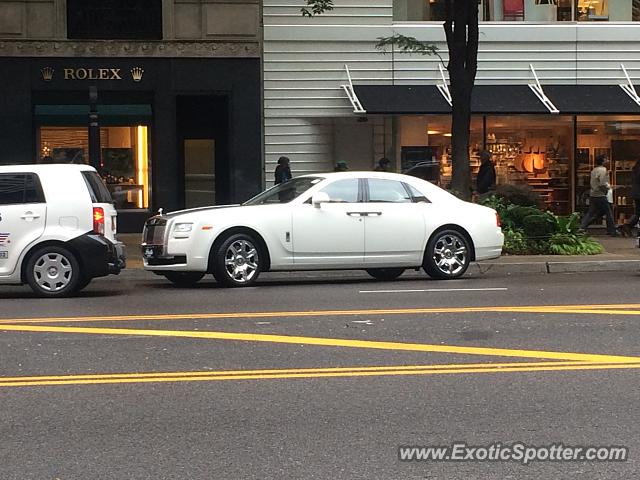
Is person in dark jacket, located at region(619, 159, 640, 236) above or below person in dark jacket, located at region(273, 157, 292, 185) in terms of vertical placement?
below

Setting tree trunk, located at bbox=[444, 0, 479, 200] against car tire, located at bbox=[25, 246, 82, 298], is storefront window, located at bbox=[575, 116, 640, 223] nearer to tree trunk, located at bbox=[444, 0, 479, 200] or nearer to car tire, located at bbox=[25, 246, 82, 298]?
tree trunk, located at bbox=[444, 0, 479, 200]

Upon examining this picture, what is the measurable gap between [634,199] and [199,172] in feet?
31.4

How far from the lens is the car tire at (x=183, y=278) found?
1381 cm

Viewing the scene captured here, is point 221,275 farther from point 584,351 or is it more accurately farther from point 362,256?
point 584,351

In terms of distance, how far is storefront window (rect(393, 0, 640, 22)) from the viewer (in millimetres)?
22469

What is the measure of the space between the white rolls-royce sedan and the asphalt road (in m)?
1.72

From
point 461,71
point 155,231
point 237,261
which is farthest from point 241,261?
point 461,71

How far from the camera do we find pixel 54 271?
12281 millimetres

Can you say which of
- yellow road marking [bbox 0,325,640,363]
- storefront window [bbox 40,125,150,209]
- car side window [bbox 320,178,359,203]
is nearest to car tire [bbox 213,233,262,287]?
car side window [bbox 320,178,359,203]

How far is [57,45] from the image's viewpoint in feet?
68.8

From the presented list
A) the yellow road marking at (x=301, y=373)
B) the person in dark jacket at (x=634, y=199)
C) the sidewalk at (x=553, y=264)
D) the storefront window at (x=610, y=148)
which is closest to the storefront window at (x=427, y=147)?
the storefront window at (x=610, y=148)

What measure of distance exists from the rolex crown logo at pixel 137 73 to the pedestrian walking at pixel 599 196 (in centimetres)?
986

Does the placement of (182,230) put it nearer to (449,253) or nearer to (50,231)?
(50,231)

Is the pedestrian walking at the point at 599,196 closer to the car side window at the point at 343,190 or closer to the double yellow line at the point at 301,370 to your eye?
the car side window at the point at 343,190
